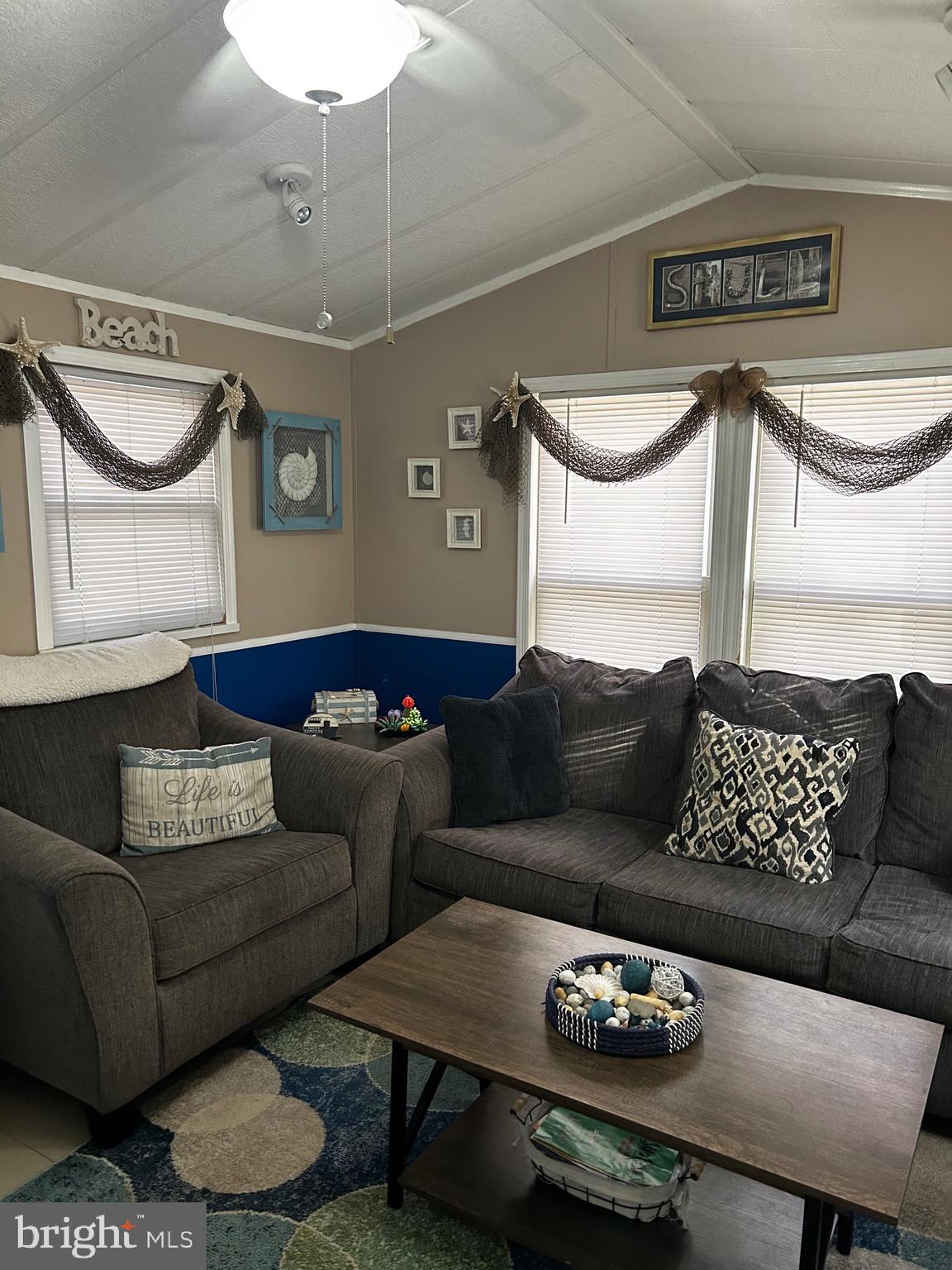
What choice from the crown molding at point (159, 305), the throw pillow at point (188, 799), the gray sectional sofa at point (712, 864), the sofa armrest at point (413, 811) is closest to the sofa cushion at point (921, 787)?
the gray sectional sofa at point (712, 864)

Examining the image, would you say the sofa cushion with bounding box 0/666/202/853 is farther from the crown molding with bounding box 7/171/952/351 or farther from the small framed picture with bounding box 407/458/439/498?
the small framed picture with bounding box 407/458/439/498

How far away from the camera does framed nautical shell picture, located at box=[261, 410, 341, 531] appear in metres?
4.26

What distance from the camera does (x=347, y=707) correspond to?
4.28 m

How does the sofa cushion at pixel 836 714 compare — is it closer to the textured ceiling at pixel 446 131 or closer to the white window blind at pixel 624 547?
the white window blind at pixel 624 547

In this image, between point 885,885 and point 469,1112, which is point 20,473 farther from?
point 885,885

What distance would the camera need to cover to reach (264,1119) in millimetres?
2314

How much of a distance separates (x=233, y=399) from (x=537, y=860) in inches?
91.9

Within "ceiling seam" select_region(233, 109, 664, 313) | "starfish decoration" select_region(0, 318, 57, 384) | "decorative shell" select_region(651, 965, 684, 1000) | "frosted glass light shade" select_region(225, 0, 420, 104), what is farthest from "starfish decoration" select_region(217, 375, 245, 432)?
"decorative shell" select_region(651, 965, 684, 1000)

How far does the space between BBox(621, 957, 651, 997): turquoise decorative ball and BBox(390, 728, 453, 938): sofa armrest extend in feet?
3.83

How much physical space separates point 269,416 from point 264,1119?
2.91m

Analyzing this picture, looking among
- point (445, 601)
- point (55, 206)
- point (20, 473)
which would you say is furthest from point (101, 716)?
point (445, 601)

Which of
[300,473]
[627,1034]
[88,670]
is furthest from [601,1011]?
[300,473]

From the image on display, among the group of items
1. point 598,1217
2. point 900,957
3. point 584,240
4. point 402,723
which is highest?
point 584,240

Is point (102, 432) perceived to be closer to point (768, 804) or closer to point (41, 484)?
point (41, 484)
